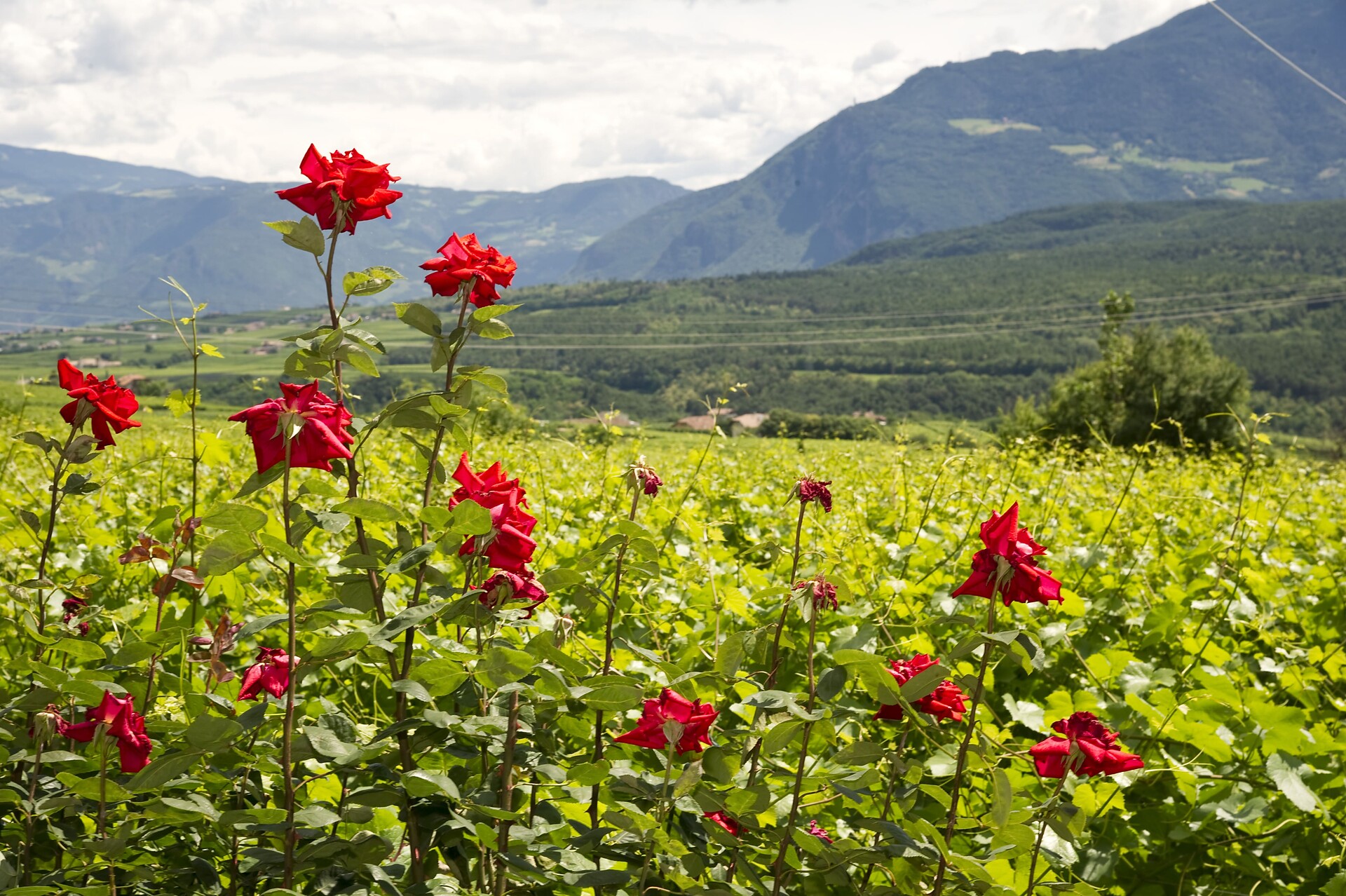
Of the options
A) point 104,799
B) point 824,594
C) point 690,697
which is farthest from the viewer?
point 690,697

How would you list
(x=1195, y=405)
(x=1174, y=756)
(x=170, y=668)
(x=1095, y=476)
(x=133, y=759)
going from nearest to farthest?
(x=133, y=759), (x=1174, y=756), (x=170, y=668), (x=1095, y=476), (x=1195, y=405)

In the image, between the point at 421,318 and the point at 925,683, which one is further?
the point at 421,318

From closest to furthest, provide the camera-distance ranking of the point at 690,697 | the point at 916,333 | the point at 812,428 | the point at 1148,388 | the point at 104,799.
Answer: the point at 104,799 < the point at 690,697 < the point at 812,428 < the point at 1148,388 < the point at 916,333

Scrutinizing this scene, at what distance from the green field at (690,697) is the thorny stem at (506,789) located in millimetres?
23

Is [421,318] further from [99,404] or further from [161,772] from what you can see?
[161,772]

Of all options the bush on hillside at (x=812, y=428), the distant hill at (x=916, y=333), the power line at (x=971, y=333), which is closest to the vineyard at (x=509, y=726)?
the bush on hillside at (x=812, y=428)

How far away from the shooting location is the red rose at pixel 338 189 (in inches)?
67.7

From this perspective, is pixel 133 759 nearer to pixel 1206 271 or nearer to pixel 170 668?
pixel 170 668

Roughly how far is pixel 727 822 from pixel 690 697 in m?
0.30

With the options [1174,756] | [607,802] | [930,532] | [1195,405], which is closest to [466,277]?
[607,802]

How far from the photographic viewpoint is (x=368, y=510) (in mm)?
1527

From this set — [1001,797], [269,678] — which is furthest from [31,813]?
[1001,797]

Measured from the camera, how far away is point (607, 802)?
1.81 metres

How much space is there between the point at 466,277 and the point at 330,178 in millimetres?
317
